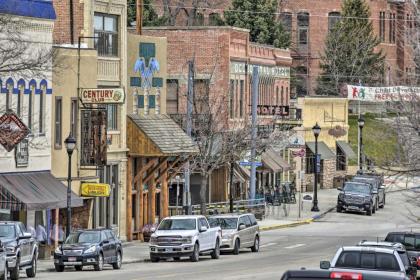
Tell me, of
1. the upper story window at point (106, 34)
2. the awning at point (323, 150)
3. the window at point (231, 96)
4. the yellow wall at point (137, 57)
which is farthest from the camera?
the awning at point (323, 150)

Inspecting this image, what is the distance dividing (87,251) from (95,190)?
9106 millimetres

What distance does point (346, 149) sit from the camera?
9119cm

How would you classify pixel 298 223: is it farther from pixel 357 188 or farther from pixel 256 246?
pixel 256 246

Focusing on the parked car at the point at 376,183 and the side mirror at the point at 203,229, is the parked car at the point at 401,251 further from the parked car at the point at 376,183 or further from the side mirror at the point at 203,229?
the parked car at the point at 376,183

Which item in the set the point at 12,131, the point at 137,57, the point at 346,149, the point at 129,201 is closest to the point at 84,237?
the point at 12,131

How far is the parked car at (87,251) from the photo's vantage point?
39781 mm

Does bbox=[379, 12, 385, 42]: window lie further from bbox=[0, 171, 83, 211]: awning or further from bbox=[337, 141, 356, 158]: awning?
bbox=[0, 171, 83, 211]: awning

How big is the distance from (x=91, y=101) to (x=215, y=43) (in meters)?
22.1

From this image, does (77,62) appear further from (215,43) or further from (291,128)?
(291,128)

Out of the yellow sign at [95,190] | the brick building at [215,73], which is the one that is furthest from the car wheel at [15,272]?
the brick building at [215,73]

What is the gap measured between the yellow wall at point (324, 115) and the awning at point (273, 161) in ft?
24.7

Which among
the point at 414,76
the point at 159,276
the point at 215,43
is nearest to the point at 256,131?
the point at 215,43

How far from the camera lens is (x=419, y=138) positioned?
28031mm

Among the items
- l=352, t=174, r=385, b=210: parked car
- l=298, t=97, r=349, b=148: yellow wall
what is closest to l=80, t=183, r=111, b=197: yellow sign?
l=352, t=174, r=385, b=210: parked car
